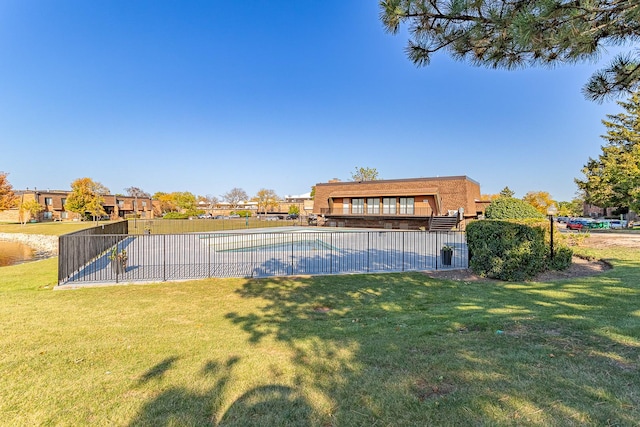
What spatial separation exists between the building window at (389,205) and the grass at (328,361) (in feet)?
78.6

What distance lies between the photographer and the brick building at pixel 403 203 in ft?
89.3

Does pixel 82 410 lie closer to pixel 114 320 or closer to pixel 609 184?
pixel 114 320

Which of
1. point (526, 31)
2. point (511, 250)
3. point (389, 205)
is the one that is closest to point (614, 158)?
point (389, 205)

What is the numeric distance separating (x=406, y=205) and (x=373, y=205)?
3486mm

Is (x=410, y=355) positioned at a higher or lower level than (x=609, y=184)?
lower

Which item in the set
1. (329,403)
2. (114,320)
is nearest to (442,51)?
(329,403)

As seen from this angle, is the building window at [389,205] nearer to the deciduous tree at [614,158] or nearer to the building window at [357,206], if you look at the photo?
the building window at [357,206]

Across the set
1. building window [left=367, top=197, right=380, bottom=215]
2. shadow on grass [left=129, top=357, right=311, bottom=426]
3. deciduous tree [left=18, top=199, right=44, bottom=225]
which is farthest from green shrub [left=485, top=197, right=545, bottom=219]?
deciduous tree [left=18, top=199, right=44, bottom=225]

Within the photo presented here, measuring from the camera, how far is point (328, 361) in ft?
10.3

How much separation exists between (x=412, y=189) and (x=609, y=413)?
2801cm

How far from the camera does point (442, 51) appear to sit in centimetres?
453

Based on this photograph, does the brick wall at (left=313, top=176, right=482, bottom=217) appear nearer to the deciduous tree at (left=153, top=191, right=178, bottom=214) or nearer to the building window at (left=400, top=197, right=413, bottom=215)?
the building window at (left=400, top=197, right=413, bottom=215)

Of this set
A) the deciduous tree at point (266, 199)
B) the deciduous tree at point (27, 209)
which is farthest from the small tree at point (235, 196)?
the deciduous tree at point (27, 209)

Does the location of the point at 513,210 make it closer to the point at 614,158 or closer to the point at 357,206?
the point at 357,206
